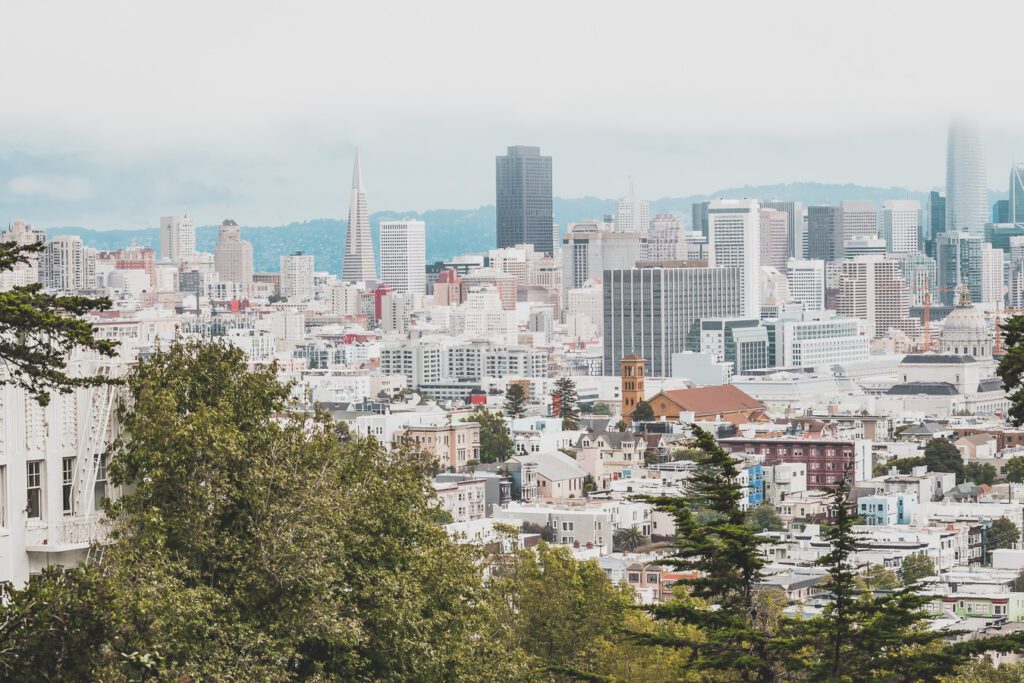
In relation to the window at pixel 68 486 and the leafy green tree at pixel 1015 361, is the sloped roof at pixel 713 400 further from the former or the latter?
the leafy green tree at pixel 1015 361

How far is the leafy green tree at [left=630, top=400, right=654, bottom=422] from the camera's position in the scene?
108 meters

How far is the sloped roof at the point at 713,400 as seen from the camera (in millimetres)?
113500

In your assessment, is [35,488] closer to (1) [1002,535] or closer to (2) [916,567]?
(2) [916,567]

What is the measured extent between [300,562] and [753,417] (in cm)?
9612

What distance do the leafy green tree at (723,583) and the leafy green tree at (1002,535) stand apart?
48.7 meters

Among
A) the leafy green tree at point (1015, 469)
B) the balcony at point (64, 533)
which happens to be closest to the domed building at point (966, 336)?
the leafy green tree at point (1015, 469)

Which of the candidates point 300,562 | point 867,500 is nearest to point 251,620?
point 300,562

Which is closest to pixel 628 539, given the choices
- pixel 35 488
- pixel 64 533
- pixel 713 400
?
pixel 64 533

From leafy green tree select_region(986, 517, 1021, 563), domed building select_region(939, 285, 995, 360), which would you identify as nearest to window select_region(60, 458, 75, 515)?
leafy green tree select_region(986, 517, 1021, 563)

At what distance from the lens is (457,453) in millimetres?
89500

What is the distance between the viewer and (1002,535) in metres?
65.1

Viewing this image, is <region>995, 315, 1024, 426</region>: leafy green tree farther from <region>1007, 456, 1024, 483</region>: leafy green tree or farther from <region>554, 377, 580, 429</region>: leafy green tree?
<region>554, 377, 580, 429</region>: leafy green tree

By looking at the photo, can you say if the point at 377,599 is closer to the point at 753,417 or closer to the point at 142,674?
the point at 142,674

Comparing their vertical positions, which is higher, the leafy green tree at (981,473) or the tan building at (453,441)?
the tan building at (453,441)
